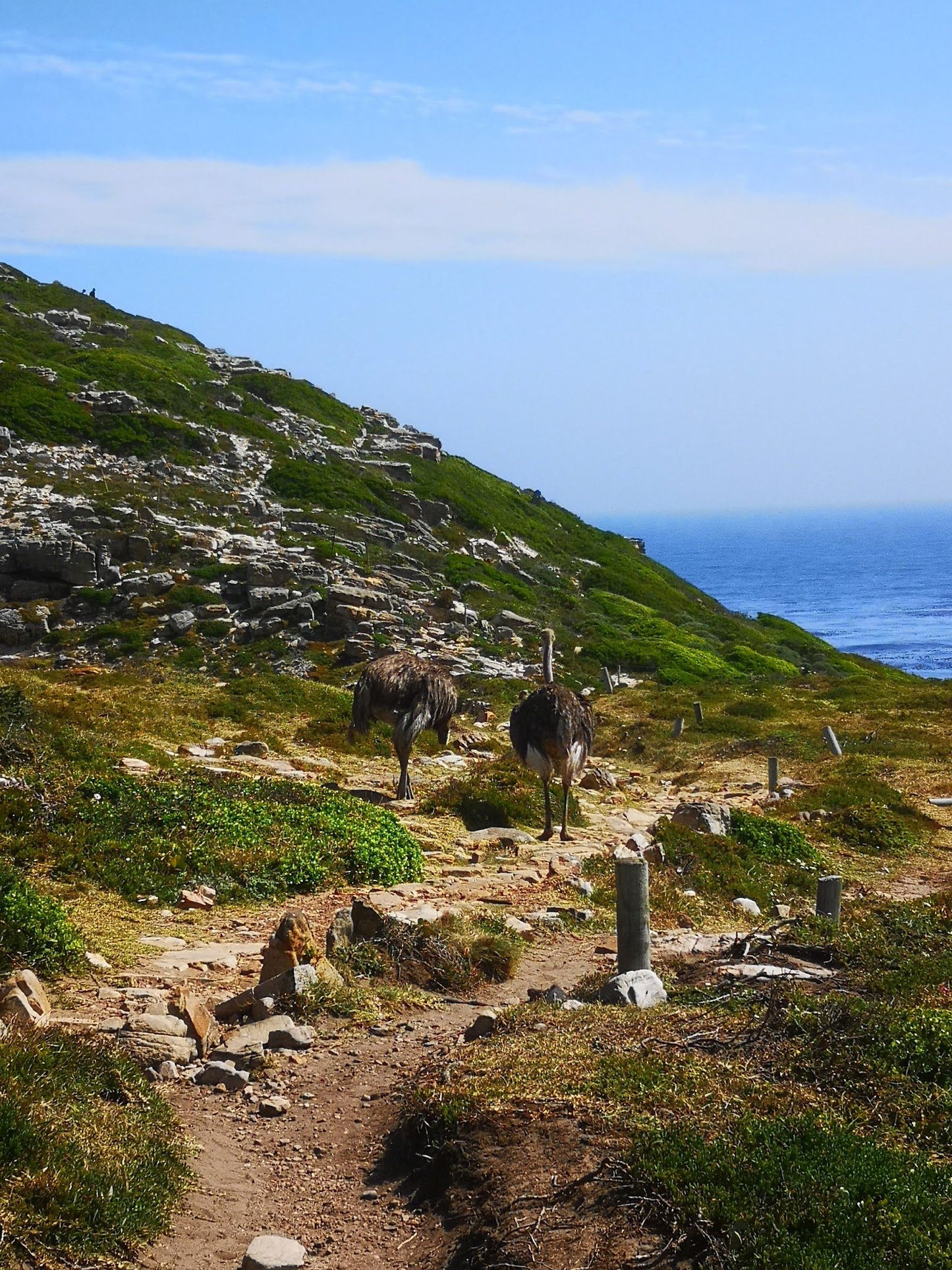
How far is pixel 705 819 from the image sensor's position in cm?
1546

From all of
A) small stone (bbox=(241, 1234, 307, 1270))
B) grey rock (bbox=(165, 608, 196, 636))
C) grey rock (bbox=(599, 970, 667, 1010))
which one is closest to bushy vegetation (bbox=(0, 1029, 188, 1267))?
small stone (bbox=(241, 1234, 307, 1270))

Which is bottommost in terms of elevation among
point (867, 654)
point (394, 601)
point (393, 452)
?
point (867, 654)

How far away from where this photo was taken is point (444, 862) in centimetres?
1366

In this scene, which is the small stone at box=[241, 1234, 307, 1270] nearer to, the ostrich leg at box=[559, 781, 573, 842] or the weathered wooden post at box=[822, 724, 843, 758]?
the ostrich leg at box=[559, 781, 573, 842]

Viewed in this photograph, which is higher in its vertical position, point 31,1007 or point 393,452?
point 393,452

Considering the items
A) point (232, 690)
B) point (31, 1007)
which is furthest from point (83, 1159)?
point (232, 690)

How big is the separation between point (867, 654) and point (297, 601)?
54072mm

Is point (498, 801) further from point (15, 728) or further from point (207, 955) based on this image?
point (207, 955)

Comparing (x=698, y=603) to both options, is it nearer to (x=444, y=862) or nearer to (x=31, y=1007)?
(x=444, y=862)

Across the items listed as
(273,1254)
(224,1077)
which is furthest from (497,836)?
(273,1254)

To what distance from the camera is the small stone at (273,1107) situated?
7090 mm

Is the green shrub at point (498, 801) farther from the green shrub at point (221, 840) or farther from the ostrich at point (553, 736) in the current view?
the green shrub at point (221, 840)

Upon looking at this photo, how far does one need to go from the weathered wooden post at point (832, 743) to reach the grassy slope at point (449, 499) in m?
10.6

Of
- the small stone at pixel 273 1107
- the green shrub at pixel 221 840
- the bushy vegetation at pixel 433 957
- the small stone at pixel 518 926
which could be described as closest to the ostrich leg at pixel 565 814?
the green shrub at pixel 221 840
